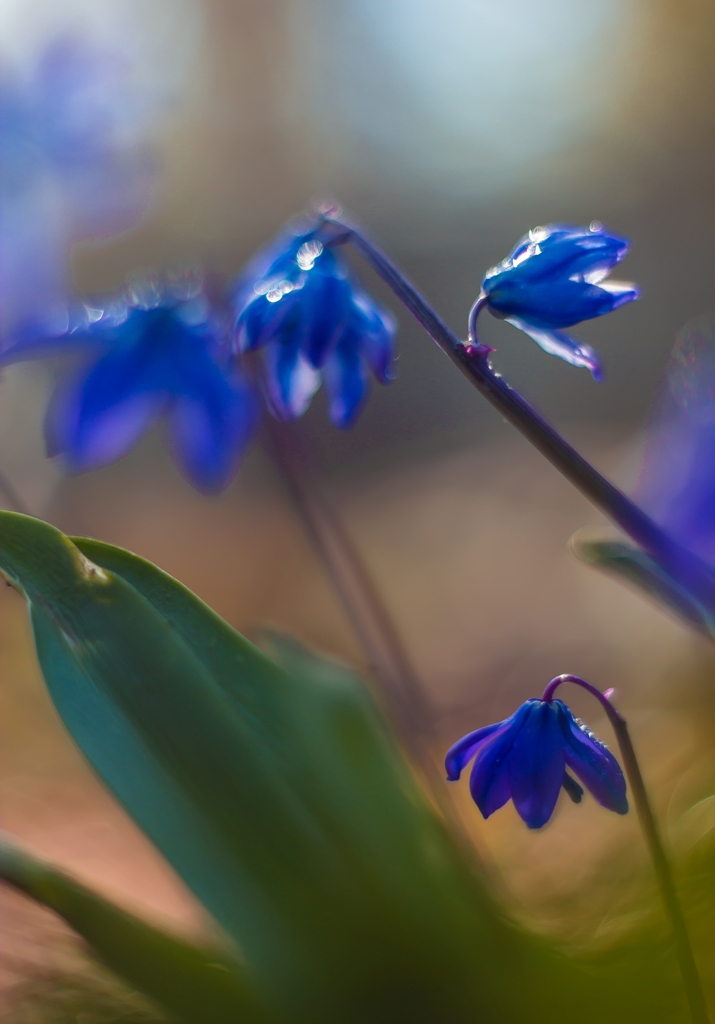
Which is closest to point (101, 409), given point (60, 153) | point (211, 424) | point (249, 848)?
point (211, 424)

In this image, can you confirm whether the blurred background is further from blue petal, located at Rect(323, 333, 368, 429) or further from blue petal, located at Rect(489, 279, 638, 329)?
blue petal, located at Rect(489, 279, 638, 329)

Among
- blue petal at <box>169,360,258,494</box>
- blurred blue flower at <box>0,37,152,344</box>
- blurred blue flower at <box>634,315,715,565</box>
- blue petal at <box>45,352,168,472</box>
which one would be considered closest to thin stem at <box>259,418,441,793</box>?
blue petal at <box>169,360,258,494</box>

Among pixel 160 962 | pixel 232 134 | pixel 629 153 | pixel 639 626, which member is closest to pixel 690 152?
pixel 629 153

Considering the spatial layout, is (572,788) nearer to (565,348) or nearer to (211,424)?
(565,348)

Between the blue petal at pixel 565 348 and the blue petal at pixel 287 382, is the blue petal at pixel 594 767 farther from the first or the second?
the blue petal at pixel 287 382

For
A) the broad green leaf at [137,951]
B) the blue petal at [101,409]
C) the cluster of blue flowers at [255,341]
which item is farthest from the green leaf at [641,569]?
the blue petal at [101,409]

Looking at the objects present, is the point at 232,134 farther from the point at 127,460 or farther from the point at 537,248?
the point at 537,248
